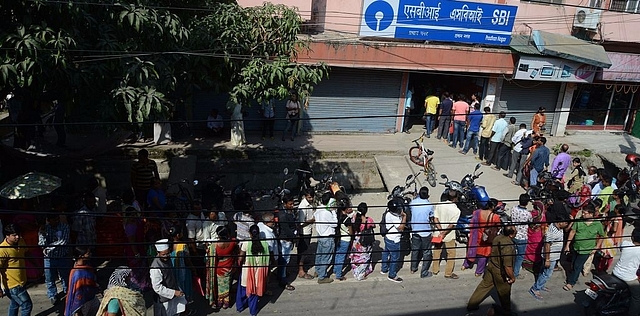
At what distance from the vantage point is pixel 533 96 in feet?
54.4

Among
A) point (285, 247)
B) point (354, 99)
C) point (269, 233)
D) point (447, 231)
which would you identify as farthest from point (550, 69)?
point (269, 233)

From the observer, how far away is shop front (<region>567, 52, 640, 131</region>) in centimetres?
1605

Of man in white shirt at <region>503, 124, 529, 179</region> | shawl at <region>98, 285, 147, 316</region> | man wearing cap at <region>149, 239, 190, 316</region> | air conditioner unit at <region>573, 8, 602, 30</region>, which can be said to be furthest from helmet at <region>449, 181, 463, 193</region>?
air conditioner unit at <region>573, 8, 602, 30</region>

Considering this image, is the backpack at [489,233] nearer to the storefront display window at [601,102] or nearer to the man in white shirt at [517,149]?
the man in white shirt at [517,149]

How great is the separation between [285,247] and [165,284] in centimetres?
200

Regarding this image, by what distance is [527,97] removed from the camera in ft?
54.2

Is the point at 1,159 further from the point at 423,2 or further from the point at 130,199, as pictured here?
the point at 423,2

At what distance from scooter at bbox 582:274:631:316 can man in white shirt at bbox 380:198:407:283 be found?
2.93 meters

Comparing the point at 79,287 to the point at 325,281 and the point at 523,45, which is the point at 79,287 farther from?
the point at 523,45

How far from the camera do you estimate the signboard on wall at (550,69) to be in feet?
49.4

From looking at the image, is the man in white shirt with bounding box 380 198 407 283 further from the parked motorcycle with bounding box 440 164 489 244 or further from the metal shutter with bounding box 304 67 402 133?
the metal shutter with bounding box 304 67 402 133

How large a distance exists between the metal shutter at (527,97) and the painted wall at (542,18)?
1.67 m

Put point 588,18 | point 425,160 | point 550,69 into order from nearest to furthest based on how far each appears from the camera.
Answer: point 425,160 → point 550,69 → point 588,18

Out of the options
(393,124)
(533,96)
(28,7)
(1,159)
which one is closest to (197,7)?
(28,7)
